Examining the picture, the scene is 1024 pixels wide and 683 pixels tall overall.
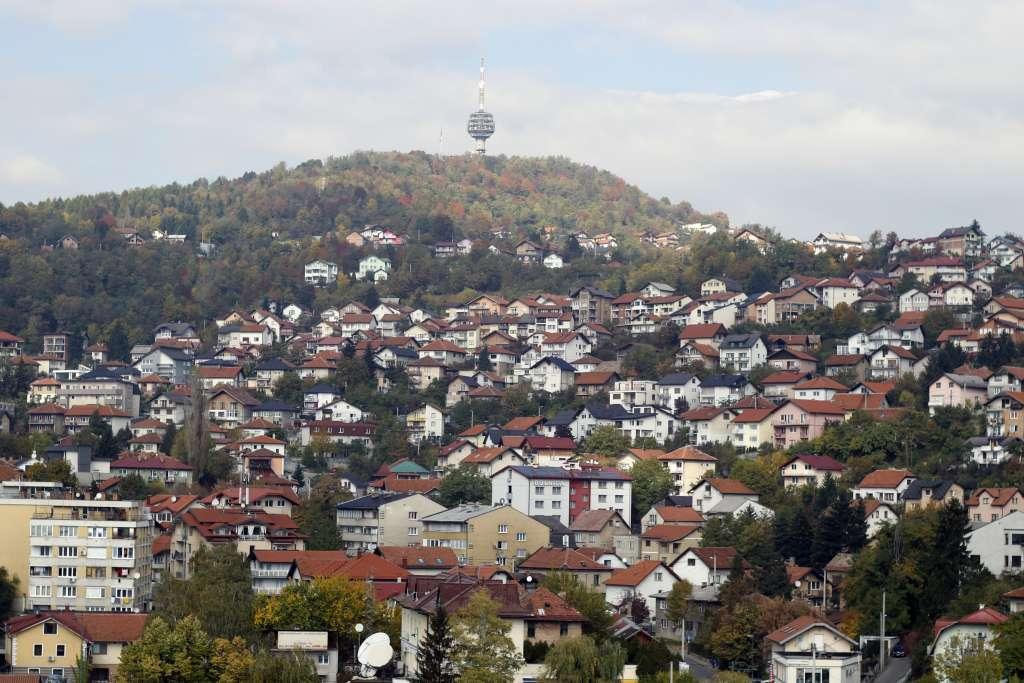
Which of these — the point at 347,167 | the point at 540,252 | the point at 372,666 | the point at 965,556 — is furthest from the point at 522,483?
the point at 347,167

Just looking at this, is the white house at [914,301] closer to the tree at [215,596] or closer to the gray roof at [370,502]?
the gray roof at [370,502]

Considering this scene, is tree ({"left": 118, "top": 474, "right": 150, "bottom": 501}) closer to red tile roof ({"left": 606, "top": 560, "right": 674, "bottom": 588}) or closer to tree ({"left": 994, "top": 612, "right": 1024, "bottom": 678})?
red tile roof ({"left": 606, "top": 560, "right": 674, "bottom": 588})

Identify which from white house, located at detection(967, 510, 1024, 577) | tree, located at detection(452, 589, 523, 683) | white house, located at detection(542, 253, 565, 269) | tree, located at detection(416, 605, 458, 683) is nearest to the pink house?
white house, located at detection(967, 510, 1024, 577)

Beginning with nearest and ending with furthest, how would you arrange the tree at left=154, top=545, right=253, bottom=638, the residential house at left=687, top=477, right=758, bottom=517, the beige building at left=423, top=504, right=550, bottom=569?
1. the tree at left=154, top=545, right=253, bottom=638
2. the beige building at left=423, top=504, right=550, bottom=569
3. the residential house at left=687, top=477, right=758, bottom=517

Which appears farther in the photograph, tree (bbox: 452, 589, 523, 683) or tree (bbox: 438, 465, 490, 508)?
tree (bbox: 438, 465, 490, 508)

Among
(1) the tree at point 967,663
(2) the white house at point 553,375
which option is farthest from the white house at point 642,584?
(2) the white house at point 553,375

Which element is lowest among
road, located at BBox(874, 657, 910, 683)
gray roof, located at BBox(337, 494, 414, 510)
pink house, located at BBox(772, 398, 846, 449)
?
road, located at BBox(874, 657, 910, 683)

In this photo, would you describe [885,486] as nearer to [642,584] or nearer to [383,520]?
[642,584]
